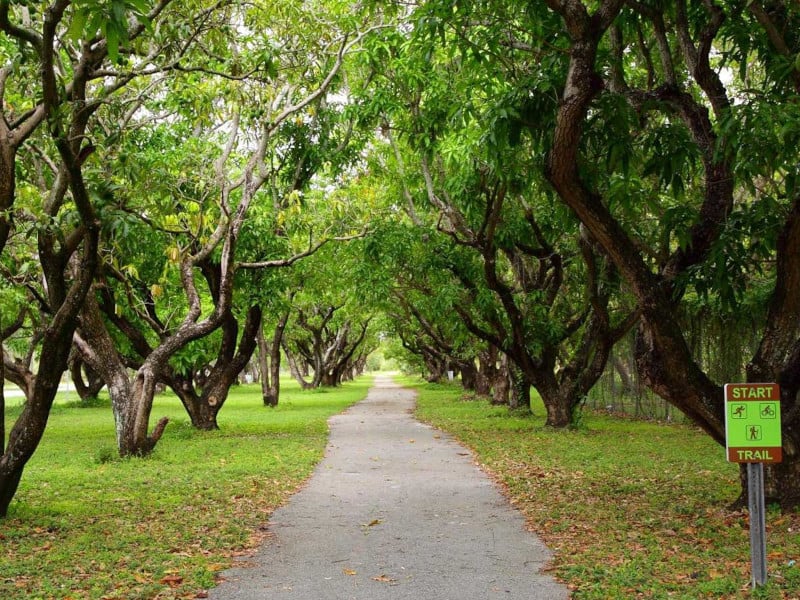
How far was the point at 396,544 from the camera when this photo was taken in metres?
7.34

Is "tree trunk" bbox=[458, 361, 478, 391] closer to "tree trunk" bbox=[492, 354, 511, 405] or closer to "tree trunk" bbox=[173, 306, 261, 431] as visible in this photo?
"tree trunk" bbox=[492, 354, 511, 405]

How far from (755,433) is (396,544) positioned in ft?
11.3

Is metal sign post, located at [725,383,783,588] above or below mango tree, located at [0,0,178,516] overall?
below

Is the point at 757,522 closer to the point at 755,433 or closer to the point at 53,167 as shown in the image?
the point at 755,433

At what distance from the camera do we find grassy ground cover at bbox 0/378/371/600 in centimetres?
618

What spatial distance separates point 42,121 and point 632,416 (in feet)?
63.7

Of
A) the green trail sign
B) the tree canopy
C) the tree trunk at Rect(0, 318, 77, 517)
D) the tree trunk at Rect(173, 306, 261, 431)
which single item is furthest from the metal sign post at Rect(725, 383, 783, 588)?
the tree trunk at Rect(173, 306, 261, 431)

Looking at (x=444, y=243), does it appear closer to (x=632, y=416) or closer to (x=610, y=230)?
(x=632, y=416)

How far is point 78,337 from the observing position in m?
14.0

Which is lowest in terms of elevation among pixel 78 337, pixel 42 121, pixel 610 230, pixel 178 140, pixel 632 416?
pixel 632 416

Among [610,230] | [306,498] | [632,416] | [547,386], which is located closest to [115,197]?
[306,498]

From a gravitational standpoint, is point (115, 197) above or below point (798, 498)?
above

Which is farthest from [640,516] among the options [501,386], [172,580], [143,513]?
[501,386]

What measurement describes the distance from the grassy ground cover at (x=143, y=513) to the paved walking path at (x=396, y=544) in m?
0.42
